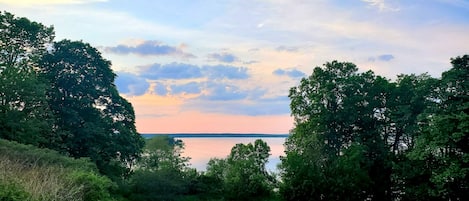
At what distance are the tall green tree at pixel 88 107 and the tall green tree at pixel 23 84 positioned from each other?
3.27ft

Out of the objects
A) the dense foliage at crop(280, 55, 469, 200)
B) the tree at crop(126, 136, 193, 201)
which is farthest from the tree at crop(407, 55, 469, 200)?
the tree at crop(126, 136, 193, 201)

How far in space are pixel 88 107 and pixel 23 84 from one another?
5.12 metres

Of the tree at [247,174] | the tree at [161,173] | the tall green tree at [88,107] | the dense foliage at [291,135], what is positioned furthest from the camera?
the tree at [247,174]

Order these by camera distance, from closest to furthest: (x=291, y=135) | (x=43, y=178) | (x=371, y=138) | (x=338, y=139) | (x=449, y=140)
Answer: (x=43, y=178), (x=449, y=140), (x=371, y=138), (x=338, y=139), (x=291, y=135)

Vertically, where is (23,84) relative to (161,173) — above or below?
above

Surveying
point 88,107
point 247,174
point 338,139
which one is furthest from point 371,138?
point 88,107

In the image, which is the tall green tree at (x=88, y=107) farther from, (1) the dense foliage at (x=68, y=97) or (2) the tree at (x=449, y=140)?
(2) the tree at (x=449, y=140)

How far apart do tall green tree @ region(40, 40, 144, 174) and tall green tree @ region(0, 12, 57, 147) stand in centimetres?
100

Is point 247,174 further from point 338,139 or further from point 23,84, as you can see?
point 23,84

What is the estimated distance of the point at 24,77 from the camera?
26.8 meters

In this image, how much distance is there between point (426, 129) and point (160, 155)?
18.7 metres

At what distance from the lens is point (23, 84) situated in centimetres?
2639

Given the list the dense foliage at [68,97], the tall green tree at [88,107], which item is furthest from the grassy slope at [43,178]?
the tall green tree at [88,107]

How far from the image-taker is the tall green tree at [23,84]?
84.6ft
